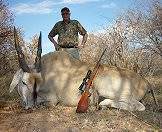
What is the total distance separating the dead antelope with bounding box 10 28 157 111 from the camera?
779 cm

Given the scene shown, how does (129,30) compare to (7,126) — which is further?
(129,30)

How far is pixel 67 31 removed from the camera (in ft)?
28.8

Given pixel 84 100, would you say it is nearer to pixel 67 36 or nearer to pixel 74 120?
pixel 74 120

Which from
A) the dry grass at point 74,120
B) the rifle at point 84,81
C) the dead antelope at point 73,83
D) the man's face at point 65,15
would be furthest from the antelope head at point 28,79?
the man's face at point 65,15

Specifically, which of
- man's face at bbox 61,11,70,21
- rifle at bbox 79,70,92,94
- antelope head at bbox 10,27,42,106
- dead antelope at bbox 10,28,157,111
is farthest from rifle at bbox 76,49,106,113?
man's face at bbox 61,11,70,21

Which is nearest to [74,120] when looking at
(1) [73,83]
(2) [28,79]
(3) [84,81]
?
(3) [84,81]

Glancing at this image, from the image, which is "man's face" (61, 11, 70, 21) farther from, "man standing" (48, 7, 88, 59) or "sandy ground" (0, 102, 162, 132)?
"sandy ground" (0, 102, 162, 132)

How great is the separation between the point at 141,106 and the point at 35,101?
6.25 ft

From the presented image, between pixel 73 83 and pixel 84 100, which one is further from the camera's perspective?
pixel 73 83

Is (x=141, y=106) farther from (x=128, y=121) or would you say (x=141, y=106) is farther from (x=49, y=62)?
(x=49, y=62)

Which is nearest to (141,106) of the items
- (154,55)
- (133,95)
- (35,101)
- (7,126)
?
(133,95)

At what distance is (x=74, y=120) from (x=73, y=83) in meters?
1.52

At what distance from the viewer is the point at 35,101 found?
784cm

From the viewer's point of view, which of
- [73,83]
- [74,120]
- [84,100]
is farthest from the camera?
[73,83]
